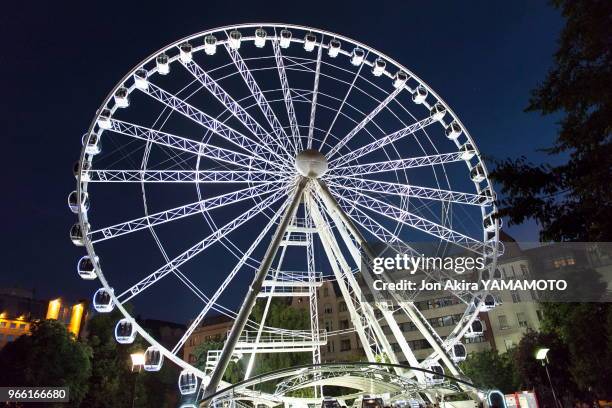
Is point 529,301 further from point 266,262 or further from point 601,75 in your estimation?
point 601,75

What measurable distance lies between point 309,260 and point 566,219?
17.2 m

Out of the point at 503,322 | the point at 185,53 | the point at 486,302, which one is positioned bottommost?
the point at 486,302

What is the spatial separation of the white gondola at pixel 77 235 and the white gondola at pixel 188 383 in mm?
7414

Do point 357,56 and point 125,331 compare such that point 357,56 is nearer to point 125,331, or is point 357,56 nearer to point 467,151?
point 467,151

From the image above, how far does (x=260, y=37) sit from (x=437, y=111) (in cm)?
1085

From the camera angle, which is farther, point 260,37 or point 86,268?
point 260,37

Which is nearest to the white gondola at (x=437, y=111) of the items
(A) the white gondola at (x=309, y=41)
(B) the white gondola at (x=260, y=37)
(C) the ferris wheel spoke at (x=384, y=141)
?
(C) the ferris wheel spoke at (x=384, y=141)

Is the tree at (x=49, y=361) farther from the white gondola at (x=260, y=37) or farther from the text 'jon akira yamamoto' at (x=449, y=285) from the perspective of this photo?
the white gondola at (x=260, y=37)

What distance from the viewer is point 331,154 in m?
24.1

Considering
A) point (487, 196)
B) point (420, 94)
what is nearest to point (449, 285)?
point (487, 196)

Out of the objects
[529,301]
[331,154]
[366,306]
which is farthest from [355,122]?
[529,301]

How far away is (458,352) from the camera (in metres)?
22.7

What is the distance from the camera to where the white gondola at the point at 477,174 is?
83.6 ft

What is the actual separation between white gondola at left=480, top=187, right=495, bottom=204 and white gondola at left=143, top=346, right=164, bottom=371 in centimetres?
1829
